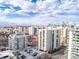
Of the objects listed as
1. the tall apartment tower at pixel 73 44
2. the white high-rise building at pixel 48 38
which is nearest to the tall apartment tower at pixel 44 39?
the white high-rise building at pixel 48 38

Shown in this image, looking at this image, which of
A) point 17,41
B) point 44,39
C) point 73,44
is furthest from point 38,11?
point 73,44

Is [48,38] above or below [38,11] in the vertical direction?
below

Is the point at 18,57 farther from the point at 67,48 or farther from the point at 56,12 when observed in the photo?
the point at 56,12

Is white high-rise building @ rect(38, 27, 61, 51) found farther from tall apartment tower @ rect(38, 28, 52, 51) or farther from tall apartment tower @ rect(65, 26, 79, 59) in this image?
tall apartment tower @ rect(65, 26, 79, 59)

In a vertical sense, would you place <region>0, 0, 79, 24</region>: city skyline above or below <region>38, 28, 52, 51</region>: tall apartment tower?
above

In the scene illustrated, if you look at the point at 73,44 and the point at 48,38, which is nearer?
the point at 73,44

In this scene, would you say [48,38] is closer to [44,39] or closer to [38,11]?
[44,39]

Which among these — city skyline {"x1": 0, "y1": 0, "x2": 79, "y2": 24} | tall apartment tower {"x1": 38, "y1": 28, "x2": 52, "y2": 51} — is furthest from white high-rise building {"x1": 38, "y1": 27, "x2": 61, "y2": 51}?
city skyline {"x1": 0, "y1": 0, "x2": 79, "y2": 24}
